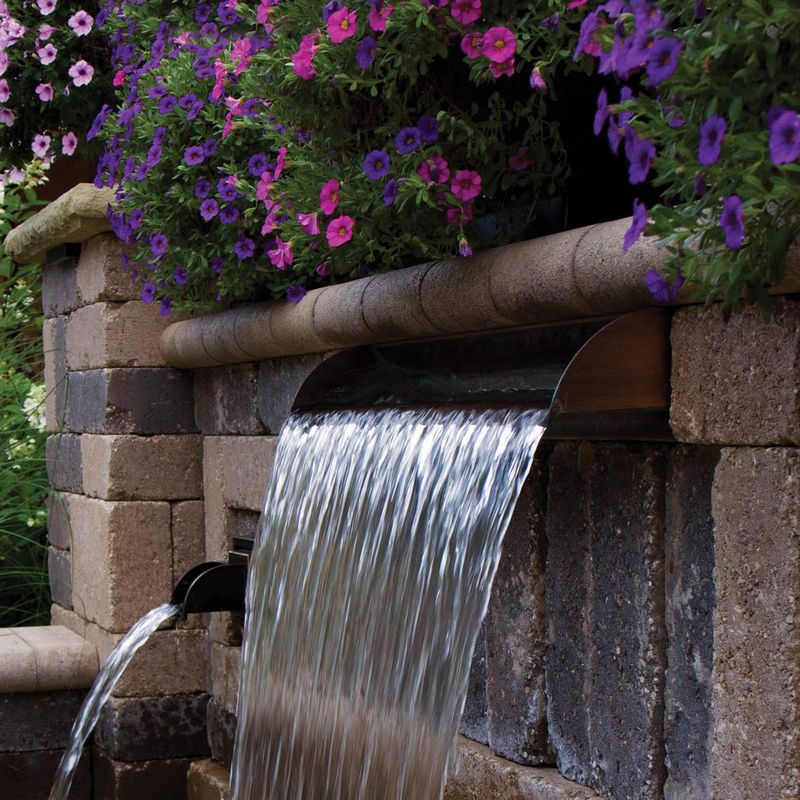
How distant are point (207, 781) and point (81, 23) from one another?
2518 millimetres

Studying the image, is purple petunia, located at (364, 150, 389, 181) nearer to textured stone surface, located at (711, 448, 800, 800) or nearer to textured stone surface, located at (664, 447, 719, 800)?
textured stone surface, located at (664, 447, 719, 800)

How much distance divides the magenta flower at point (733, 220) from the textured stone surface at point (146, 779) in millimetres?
3391

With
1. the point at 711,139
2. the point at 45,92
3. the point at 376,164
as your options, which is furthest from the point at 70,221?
the point at 711,139

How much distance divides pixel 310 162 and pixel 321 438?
0.70m

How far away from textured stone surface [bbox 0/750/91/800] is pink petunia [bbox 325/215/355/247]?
270 centimetres

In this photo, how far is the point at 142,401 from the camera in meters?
4.51

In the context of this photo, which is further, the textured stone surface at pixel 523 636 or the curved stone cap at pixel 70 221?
the curved stone cap at pixel 70 221

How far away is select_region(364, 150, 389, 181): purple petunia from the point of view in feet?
8.01

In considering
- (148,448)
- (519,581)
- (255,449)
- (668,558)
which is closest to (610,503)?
(668,558)

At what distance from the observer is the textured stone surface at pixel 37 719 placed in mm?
4539

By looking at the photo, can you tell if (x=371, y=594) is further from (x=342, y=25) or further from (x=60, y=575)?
(x=60, y=575)

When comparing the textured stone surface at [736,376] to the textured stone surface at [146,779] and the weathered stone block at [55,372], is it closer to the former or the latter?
the textured stone surface at [146,779]

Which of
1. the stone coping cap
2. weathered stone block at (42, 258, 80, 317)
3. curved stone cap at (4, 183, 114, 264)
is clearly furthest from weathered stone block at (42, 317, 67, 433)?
the stone coping cap

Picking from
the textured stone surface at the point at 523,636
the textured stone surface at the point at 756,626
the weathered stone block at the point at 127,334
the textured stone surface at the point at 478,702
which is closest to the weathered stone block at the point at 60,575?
the weathered stone block at the point at 127,334
